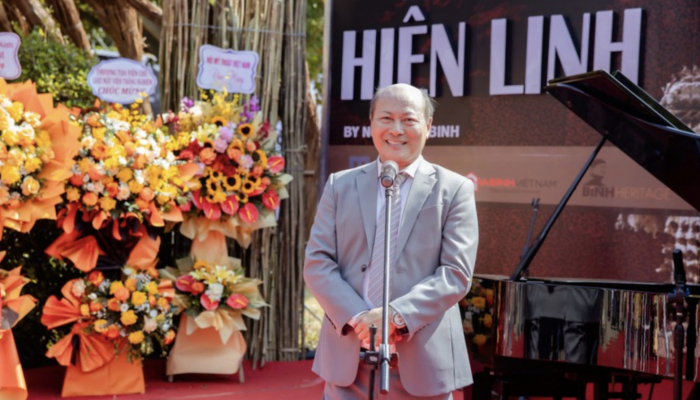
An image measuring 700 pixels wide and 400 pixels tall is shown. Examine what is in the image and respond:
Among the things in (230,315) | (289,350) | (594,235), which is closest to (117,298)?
(230,315)

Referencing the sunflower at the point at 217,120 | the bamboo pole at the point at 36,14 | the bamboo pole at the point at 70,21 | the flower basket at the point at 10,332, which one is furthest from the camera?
the bamboo pole at the point at 70,21

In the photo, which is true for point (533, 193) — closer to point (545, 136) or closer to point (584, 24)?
point (545, 136)

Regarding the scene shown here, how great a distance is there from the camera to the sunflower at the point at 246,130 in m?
5.68

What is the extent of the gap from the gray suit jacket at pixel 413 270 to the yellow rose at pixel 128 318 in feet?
7.90

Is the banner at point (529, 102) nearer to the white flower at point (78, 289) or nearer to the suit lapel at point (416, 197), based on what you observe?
the white flower at point (78, 289)

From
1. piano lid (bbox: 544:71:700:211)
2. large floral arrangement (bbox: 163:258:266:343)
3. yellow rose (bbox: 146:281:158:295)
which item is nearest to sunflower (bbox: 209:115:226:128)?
large floral arrangement (bbox: 163:258:266:343)

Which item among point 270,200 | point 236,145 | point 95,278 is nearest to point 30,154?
point 95,278

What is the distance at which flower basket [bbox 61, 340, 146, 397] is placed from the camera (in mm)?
5289

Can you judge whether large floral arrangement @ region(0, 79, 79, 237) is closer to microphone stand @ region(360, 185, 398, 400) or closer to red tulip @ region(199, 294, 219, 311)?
red tulip @ region(199, 294, 219, 311)

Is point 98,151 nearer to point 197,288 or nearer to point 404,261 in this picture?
point 197,288

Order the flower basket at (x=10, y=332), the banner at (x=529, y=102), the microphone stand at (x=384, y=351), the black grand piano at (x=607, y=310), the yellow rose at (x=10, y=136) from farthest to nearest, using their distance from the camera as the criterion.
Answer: the banner at (x=529, y=102) < the flower basket at (x=10, y=332) < the yellow rose at (x=10, y=136) < the black grand piano at (x=607, y=310) < the microphone stand at (x=384, y=351)

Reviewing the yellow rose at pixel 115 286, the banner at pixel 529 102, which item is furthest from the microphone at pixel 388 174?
the banner at pixel 529 102

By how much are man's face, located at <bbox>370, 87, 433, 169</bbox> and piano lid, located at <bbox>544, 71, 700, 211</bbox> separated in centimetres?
123

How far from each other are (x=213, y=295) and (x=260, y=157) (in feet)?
2.98
